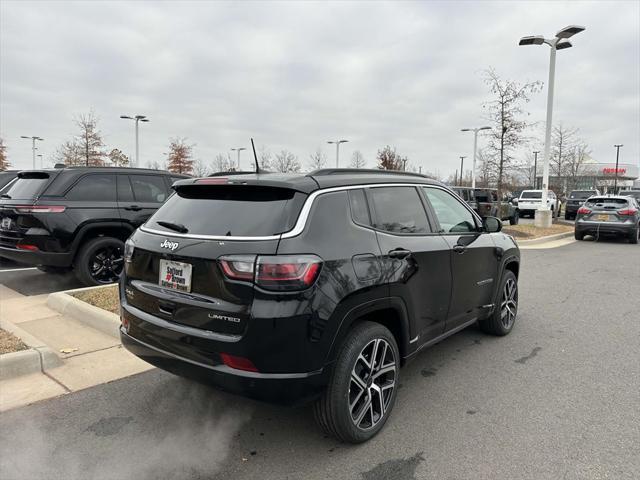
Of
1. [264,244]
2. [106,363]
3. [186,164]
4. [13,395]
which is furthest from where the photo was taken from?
[186,164]

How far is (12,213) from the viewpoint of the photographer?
21.2ft

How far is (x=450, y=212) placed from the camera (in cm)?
429

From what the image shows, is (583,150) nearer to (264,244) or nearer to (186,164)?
(186,164)

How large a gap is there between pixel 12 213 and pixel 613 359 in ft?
24.9

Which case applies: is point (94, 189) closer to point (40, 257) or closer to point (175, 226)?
point (40, 257)

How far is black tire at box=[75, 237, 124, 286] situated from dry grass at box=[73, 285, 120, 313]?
705 millimetres

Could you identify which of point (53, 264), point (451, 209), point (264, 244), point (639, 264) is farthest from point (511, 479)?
point (639, 264)

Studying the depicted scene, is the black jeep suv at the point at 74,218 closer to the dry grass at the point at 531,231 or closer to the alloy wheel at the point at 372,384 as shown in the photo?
the alloy wheel at the point at 372,384

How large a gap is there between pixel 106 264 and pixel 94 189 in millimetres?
1138

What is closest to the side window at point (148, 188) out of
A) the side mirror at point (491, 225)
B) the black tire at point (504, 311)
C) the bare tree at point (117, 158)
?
the side mirror at point (491, 225)

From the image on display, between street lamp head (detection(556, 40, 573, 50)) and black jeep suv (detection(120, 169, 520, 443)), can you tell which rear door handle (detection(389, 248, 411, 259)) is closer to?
black jeep suv (detection(120, 169, 520, 443))

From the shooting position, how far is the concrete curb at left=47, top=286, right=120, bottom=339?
16.2 feet

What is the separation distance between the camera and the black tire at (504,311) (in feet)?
16.6

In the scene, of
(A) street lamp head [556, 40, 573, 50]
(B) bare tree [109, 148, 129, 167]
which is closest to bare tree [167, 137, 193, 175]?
(B) bare tree [109, 148, 129, 167]
